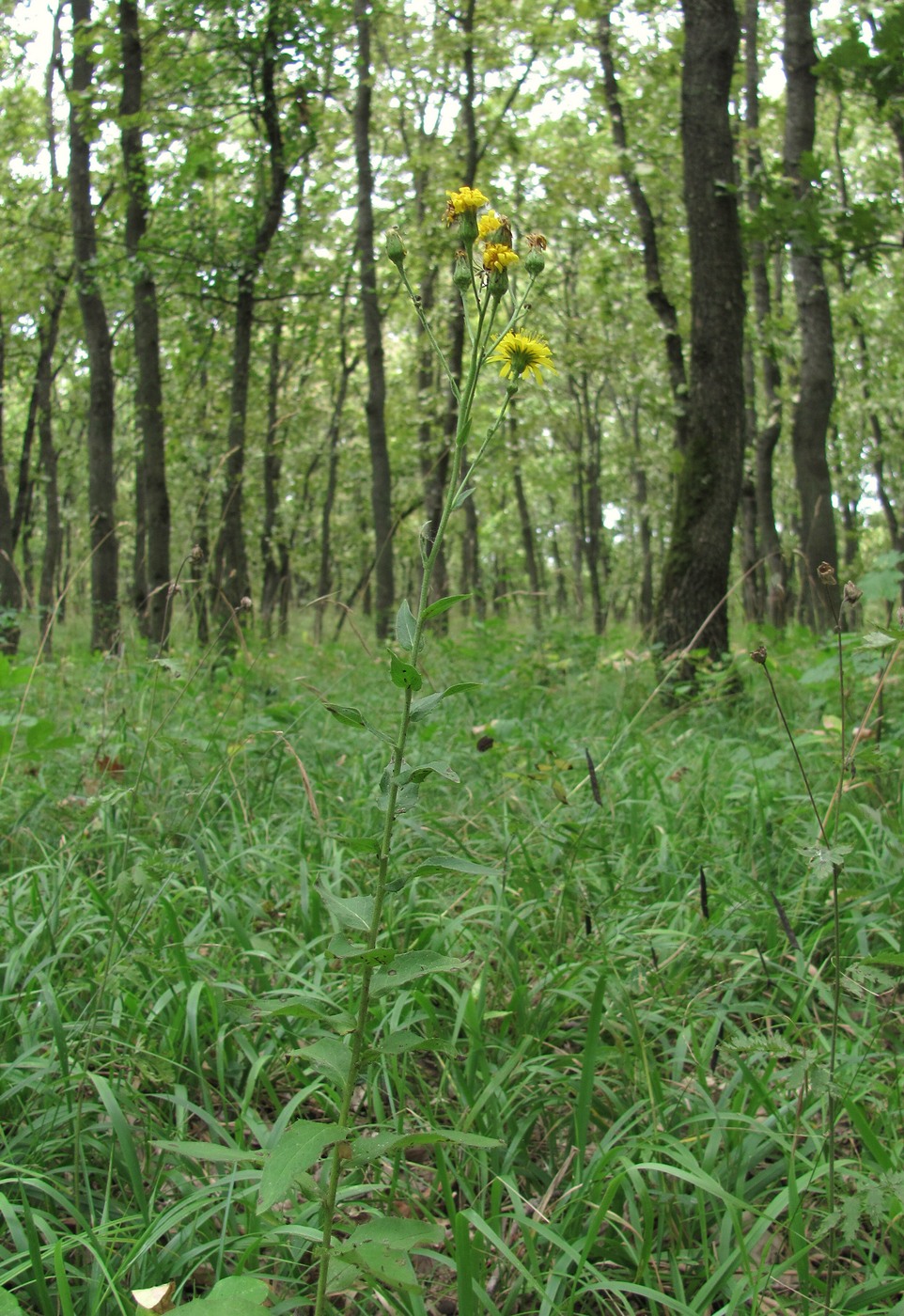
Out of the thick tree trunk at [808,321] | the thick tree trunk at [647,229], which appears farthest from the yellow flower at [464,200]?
the thick tree trunk at [647,229]

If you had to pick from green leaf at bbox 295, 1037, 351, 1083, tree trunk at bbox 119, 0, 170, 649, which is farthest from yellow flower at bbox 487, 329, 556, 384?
tree trunk at bbox 119, 0, 170, 649

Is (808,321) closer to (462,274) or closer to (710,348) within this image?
(710,348)

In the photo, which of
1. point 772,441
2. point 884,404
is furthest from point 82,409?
point 884,404

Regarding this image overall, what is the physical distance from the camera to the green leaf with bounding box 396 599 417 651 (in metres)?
1.16

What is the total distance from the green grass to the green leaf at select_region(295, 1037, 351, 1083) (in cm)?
3

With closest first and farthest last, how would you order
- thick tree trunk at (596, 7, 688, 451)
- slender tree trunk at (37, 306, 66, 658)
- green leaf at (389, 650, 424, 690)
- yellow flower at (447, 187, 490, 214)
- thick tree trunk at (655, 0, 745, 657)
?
1. green leaf at (389, 650, 424, 690)
2. yellow flower at (447, 187, 490, 214)
3. thick tree trunk at (655, 0, 745, 657)
4. thick tree trunk at (596, 7, 688, 451)
5. slender tree trunk at (37, 306, 66, 658)

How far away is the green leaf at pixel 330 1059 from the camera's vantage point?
3.72 ft

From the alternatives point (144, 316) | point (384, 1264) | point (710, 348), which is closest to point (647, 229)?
point (710, 348)

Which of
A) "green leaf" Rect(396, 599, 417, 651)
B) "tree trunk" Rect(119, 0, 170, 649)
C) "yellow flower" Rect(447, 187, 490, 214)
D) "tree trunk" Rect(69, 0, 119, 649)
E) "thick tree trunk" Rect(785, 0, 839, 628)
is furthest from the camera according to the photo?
"tree trunk" Rect(69, 0, 119, 649)

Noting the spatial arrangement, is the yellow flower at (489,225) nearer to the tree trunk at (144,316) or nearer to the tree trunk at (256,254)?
the tree trunk at (144,316)

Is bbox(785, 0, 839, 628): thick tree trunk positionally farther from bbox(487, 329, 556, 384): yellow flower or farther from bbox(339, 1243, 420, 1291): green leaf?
bbox(339, 1243, 420, 1291): green leaf

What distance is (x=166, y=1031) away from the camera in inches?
72.4

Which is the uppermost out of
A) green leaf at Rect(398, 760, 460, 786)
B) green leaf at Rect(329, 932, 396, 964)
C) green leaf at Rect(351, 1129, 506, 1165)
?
green leaf at Rect(398, 760, 460, 786)

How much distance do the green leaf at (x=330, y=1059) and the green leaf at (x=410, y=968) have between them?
0.09m
